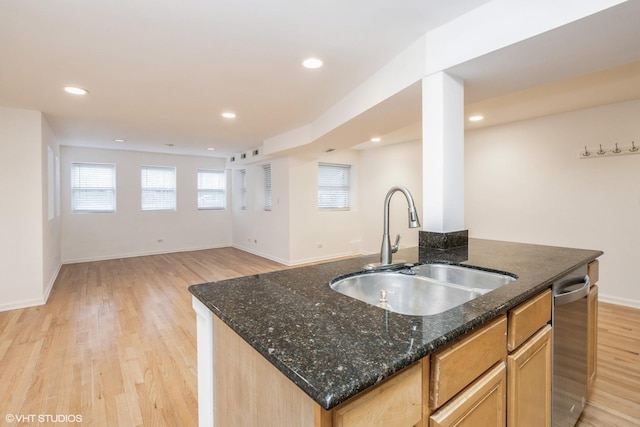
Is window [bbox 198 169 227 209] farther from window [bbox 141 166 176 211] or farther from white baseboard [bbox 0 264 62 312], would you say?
white baseboard [bbox 0 264 62 312]

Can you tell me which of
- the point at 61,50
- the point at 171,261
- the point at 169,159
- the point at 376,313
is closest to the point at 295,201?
the point at 171,261

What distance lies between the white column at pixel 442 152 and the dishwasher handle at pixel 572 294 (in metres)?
0.74

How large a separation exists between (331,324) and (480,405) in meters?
0.57

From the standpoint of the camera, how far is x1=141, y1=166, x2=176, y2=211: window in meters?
6.76

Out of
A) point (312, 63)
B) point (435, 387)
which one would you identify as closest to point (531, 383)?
point (435, 387)

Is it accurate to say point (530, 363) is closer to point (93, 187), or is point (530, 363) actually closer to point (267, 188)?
point (267, 188)

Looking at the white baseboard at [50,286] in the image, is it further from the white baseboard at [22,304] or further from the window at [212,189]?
the window at [212,189]

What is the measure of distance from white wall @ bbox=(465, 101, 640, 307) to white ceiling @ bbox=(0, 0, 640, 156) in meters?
0.42

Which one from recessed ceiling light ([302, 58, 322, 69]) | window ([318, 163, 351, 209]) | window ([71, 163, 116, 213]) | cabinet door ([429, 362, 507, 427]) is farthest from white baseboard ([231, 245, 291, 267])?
cabinet door ([429, 362, 507, 427])

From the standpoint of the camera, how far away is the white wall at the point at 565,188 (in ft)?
11.0

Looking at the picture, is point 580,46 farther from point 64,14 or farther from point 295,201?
point 295,201

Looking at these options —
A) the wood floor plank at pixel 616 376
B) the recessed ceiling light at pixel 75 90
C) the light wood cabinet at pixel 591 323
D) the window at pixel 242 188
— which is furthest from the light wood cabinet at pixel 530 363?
the window at pixel 242 188

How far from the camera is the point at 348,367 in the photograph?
61 cm

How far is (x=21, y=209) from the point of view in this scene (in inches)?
140
